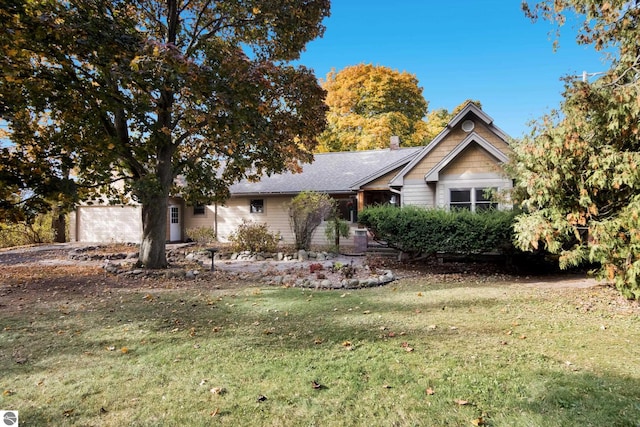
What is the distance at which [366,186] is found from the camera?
16719 mm

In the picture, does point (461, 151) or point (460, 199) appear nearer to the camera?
point (461, 151)

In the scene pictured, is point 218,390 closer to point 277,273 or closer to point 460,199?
point 277,273

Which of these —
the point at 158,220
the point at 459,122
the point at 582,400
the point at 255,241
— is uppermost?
the point at 459,122

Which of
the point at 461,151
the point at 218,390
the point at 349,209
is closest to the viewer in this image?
the point at 218,390

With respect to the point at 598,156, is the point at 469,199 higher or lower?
lower

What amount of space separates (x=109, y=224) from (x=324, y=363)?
22620mm


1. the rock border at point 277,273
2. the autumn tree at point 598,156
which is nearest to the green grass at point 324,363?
the autumn tree at point 598,156

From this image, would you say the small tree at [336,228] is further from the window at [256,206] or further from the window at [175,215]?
the window at [175,215]

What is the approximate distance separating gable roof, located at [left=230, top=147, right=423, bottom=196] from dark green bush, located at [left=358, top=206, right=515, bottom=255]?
6.57m

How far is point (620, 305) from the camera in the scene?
22.7ft

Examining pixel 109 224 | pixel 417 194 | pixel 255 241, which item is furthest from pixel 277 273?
pixel 109 224

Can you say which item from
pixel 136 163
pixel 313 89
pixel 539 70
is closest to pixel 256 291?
pixel 136 163

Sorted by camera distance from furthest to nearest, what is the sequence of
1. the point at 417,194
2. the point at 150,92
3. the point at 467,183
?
1. the point at 417,194
2. the point at 467,183
3. the point at 150,92

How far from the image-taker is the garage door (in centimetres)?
2214
